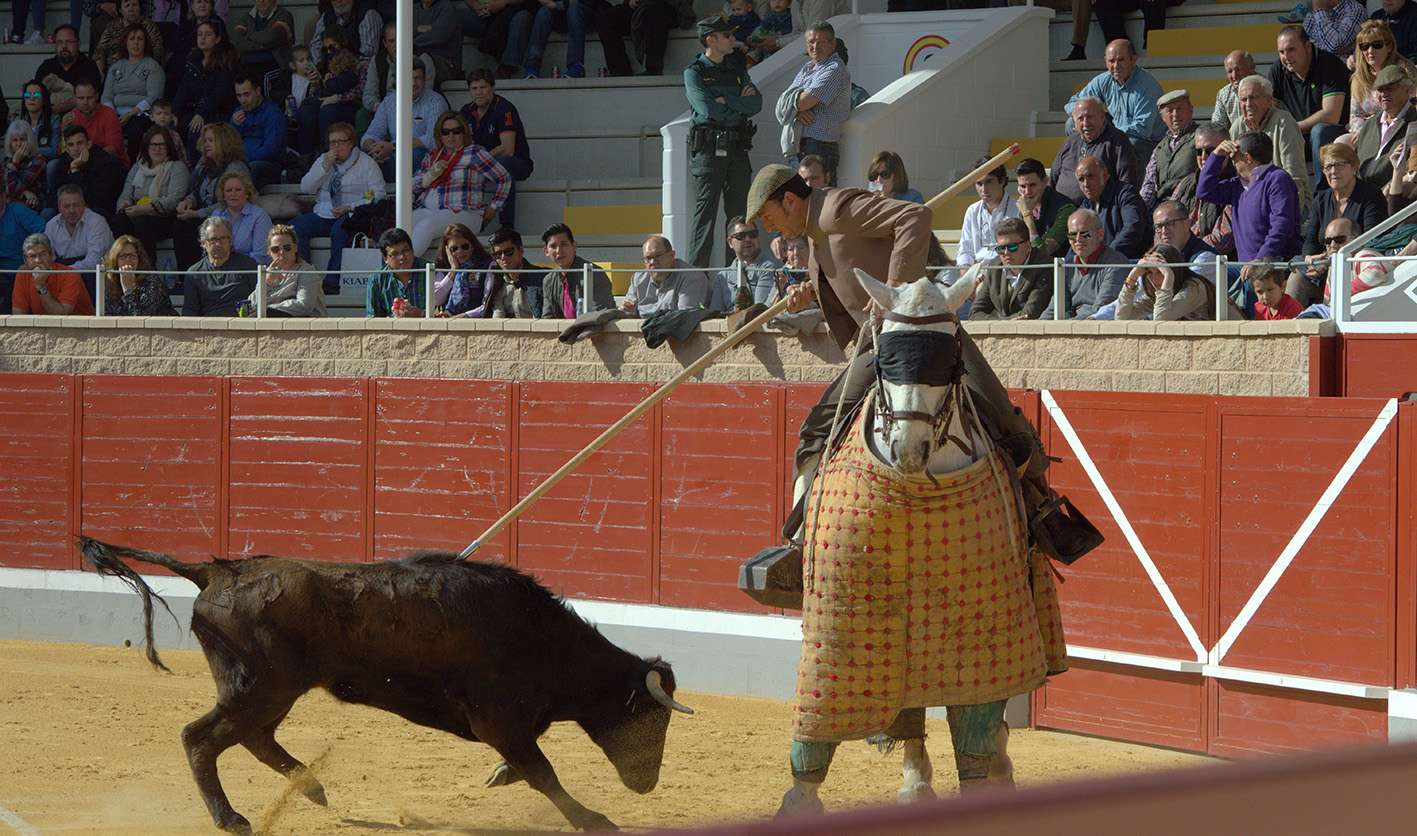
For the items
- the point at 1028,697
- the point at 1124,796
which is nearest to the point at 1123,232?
the point at 1028,697

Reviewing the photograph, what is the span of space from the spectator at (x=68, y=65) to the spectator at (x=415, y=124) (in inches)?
114

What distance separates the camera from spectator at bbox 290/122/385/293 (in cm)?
1123

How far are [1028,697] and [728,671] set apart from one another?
1.60 meters

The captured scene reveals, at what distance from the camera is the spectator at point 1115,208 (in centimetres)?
771

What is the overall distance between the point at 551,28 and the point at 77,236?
468 centimetres

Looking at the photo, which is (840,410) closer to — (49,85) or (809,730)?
(809,730)

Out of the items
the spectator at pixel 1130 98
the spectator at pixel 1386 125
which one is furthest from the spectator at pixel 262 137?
the spectator at pixel 1386 125

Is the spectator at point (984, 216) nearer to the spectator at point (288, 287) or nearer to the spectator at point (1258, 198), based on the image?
the spectator at point (1258, 198)

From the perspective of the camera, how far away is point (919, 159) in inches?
426

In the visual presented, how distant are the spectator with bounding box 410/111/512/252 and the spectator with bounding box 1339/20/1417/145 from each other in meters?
5.69

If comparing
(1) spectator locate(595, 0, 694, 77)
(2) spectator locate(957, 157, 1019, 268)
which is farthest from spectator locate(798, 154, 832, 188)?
(1) spectator locate(595, 0, 694, 77)

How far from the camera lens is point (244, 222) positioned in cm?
1051

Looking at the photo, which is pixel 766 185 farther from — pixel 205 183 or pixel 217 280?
pixel 205 183

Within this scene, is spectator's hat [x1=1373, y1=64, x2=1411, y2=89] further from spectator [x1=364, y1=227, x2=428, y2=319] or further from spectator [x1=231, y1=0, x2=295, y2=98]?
spectator [x1=231, y1=0, x2=295, y2=98]
